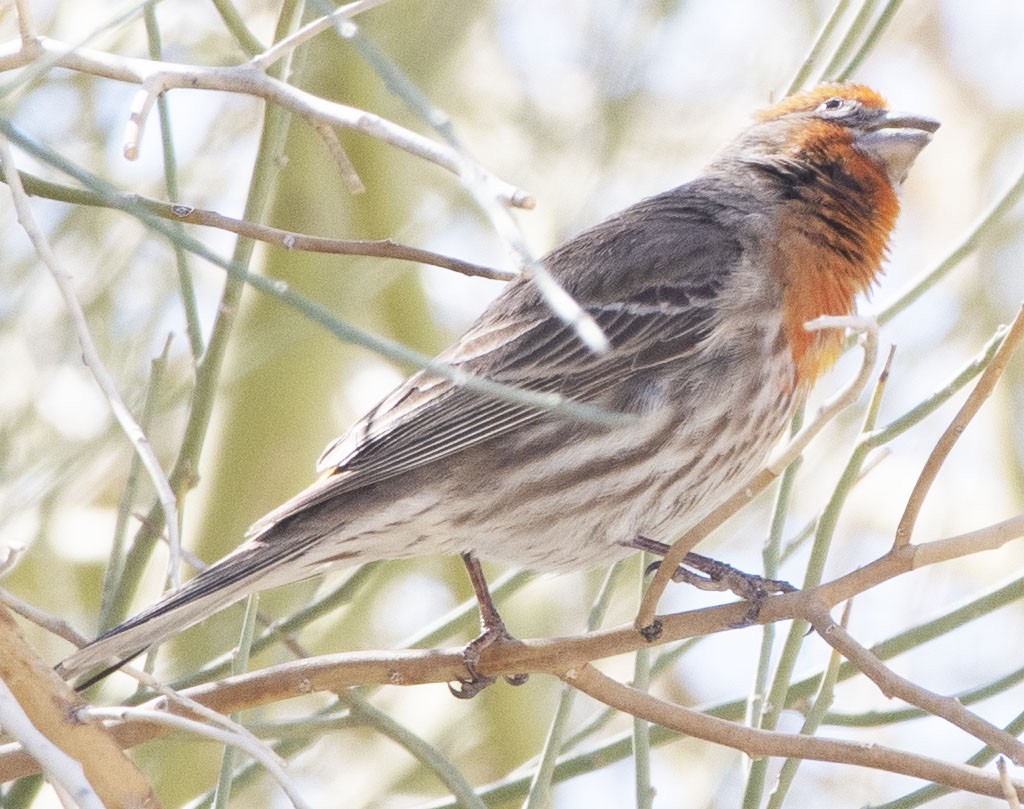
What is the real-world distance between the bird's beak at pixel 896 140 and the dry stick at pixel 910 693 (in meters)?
2.72

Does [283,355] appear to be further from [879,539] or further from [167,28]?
[879,539]

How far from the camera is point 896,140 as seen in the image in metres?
5.45

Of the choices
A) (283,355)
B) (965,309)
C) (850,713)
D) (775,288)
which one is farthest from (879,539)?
(850,713)

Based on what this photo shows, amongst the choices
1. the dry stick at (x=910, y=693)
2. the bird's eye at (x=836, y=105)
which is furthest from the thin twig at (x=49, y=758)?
the bird's eye at (x=836, y=105)

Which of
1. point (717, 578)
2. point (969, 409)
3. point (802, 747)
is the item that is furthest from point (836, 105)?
point (802, 747)

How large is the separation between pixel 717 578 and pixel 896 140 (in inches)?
75.8

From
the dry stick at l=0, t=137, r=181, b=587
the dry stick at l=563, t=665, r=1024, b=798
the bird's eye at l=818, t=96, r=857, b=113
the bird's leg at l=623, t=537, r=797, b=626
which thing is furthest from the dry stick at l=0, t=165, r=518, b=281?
the bird's eye at l=818, t=96, r=857, b=113

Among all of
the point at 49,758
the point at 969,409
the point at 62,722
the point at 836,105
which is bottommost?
the point at 49,758

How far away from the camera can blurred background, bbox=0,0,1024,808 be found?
518 cm

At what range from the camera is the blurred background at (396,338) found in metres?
5.18

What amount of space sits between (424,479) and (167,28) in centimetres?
241

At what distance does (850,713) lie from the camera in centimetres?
375

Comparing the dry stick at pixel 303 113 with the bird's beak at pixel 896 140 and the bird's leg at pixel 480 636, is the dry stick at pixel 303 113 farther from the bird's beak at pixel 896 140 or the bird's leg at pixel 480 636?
the bird's beak at pixel 896 140

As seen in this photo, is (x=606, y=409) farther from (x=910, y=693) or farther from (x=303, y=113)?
(x=303, y=113)
